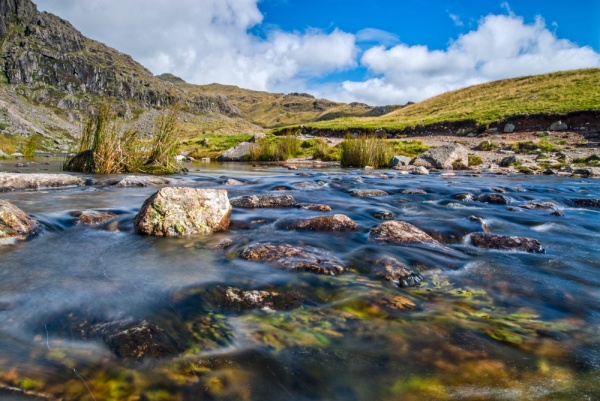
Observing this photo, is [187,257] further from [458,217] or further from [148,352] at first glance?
[458,217]

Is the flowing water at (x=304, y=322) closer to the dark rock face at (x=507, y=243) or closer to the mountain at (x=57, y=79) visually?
the dark rock face at (x=507, y=243)

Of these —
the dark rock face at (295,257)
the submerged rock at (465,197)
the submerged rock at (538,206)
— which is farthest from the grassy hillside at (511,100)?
the dark rock face at (295,257)

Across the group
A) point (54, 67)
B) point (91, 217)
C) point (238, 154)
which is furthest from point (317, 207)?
point (54, 67)

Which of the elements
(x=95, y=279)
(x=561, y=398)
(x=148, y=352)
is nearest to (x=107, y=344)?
(x=148, y=352)

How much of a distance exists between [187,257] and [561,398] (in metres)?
3.31

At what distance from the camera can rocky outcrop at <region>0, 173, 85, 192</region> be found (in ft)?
29.3

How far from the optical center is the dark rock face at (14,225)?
14.0 ft

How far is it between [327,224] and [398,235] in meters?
1.09

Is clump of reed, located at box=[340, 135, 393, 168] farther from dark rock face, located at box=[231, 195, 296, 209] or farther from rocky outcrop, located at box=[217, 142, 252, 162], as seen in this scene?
dark rock face, located at box=[231, 195, 296, 209]

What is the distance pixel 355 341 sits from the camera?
90.0 inches

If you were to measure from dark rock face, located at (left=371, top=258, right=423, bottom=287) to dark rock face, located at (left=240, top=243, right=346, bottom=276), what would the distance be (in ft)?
1.16

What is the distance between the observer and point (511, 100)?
1677 inches

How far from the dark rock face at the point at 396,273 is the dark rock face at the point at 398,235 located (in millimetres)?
908

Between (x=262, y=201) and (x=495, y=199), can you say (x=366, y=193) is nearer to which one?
(x=495, y=199)
